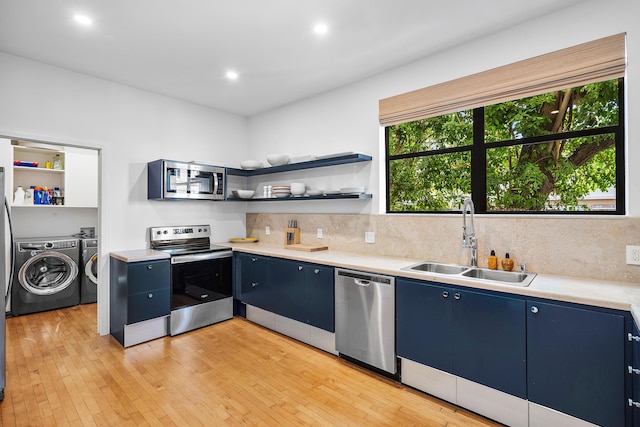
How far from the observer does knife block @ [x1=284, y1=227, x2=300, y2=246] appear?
4016 mm

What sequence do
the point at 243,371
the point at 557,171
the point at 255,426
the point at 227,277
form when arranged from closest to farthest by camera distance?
the point at 255,426
the point at 557,171
the point at 243,371
the point at 227,277

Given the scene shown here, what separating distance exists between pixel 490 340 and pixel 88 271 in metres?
4.90

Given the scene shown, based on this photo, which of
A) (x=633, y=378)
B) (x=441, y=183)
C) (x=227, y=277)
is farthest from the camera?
(x=227, y=277)

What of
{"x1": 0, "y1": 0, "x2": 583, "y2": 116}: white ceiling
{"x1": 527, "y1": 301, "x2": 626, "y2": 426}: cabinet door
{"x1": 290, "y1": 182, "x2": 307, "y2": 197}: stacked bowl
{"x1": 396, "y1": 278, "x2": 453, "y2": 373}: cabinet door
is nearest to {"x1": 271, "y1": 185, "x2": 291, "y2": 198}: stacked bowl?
{"x1": 290, "y1": 182, "x2": 307, "y2": 197}: stacked bowl

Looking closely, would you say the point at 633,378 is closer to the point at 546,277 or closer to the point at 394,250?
the point at 546,277

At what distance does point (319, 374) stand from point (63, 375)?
2.04 metres

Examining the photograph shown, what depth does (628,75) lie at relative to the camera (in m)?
2.09

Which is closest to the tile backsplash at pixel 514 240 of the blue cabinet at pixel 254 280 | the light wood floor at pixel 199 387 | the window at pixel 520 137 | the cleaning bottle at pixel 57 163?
the window at pixel 520 137

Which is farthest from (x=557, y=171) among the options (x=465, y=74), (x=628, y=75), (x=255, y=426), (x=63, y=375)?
(x=63, y=375)

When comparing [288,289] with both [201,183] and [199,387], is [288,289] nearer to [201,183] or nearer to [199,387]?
[199,387]

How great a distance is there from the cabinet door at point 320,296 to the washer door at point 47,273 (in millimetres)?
3426

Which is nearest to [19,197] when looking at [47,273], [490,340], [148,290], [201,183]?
[47,273]

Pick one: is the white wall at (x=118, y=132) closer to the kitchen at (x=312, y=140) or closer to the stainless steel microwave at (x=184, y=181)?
the kitchen at (x=312, y=140)

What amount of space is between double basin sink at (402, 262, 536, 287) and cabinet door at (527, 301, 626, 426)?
34 centimetres
